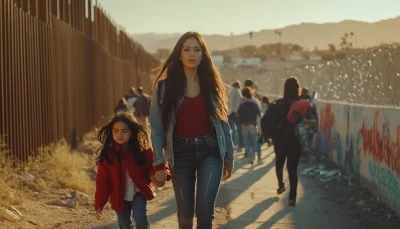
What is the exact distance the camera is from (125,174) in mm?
6055

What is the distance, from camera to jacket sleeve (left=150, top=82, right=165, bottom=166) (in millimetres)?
5691

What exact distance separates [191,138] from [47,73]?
340 inches

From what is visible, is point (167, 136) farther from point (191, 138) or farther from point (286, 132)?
point (286, 132)

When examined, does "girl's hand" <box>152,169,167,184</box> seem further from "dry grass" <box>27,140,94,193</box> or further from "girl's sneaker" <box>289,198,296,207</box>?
"dry grass" <box>27,140,94,193</box>

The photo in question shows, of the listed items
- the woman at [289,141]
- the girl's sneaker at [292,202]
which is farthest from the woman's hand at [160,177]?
the girl's sneaker at [292,202]

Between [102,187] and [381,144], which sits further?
[381,144]

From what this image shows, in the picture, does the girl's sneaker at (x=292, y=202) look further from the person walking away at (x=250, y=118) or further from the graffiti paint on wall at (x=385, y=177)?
the person walking away at (x=250, y=118)

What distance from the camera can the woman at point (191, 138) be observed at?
5.73 m

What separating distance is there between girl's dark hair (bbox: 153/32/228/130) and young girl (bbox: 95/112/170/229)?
0.45 metres

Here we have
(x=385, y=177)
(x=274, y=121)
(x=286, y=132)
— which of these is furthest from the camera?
(x=274, y=121)

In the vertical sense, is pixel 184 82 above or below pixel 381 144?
above

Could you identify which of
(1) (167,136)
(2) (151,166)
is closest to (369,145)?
(2) (151,166)

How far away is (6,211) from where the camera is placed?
8.18 m

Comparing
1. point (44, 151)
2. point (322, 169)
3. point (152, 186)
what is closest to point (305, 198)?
point (322, 169)
